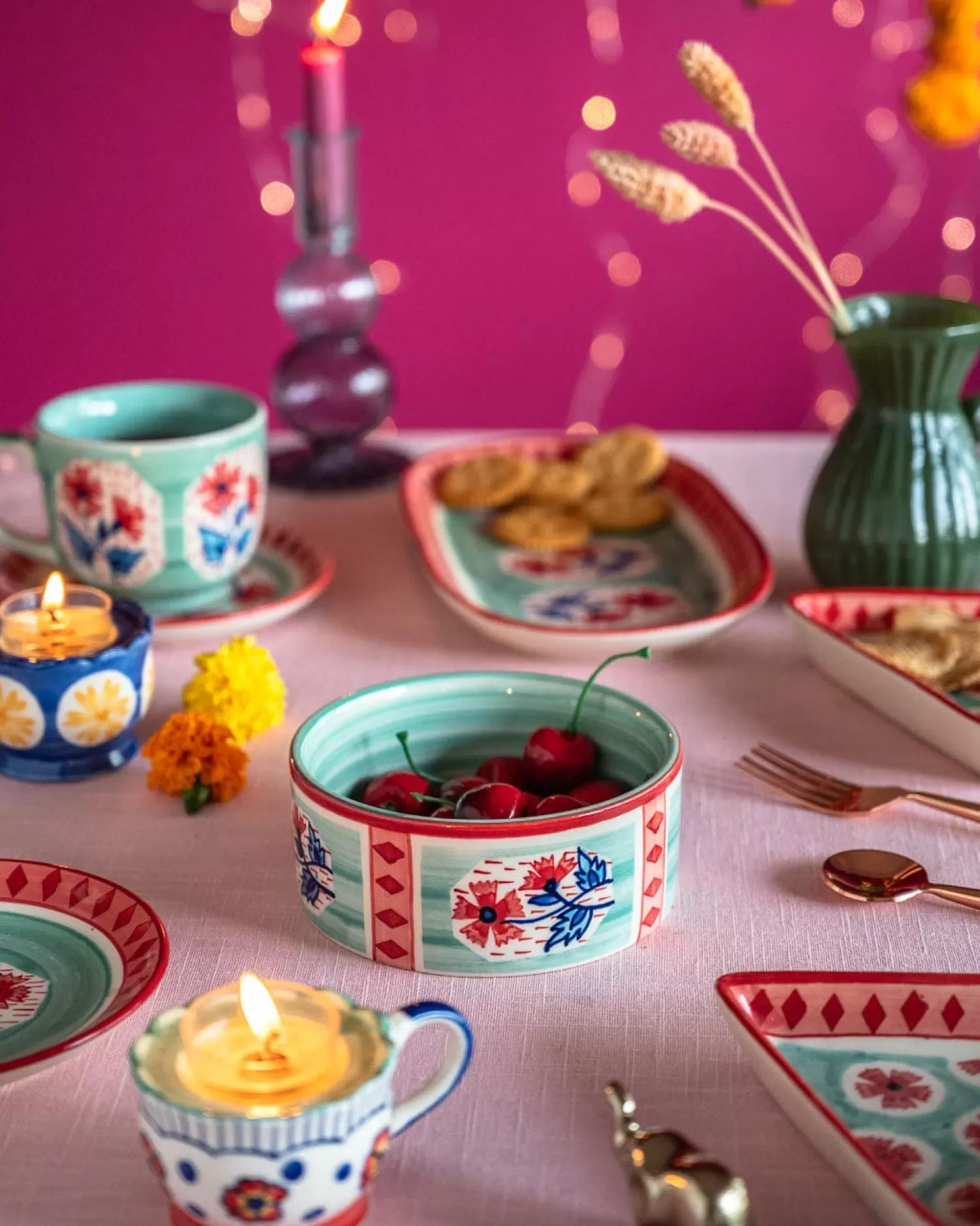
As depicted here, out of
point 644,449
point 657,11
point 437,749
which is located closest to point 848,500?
point 644,449

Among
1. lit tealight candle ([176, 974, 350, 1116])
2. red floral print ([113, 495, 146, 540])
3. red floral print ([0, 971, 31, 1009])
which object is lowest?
red floral print ([0, 971, 31, 1009])

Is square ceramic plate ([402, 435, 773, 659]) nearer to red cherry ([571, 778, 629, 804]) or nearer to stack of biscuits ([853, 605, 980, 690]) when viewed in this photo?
stack of biscuits ([853, 605, 980, 690])

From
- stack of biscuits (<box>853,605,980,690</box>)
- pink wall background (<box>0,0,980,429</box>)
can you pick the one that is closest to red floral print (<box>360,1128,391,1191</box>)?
stack of biscuits (<box>853,605,980,690</box>)

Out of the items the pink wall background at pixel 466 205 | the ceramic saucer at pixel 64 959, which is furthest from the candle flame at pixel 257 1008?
the pink wall background at pixel 466 205

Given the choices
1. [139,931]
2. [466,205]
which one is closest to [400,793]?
[139,931]

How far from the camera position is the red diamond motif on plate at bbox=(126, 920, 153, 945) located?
0.64m

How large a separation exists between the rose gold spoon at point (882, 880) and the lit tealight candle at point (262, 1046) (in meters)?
0.30

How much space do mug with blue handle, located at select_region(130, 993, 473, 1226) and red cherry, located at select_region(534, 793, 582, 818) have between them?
188 millimetres

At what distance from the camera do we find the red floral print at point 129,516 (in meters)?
0.99

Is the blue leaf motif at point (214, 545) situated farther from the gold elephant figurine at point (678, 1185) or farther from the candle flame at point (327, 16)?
the gold elephant figurine at point (678, 1185)

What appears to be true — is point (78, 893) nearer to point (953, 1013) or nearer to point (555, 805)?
point (555, 805)

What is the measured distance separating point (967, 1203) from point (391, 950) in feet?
0.84

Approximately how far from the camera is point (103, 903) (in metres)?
0.67

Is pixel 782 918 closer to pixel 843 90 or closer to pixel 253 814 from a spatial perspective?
pixel 253 814
